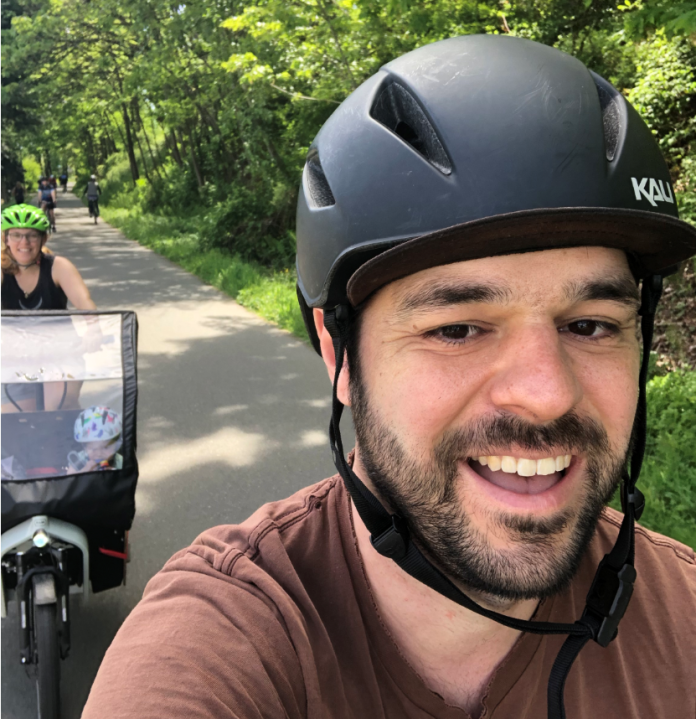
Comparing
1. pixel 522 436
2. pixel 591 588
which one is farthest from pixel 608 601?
pixel 522 436

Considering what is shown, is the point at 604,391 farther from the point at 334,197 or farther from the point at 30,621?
the point at 30,621

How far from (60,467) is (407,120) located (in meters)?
2.20

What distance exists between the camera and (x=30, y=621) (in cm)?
288

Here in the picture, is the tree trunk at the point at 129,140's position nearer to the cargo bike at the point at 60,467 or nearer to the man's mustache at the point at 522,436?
the cargo bike at the point at 60,467

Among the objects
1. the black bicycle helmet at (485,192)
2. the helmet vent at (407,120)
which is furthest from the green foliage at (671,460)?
the helmet vent at (407,120)

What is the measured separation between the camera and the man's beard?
1.37 meters

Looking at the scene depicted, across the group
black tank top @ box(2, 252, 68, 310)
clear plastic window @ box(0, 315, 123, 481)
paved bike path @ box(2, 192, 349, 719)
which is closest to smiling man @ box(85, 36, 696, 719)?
clear plastic window @ box(0, 315, 123, 481)

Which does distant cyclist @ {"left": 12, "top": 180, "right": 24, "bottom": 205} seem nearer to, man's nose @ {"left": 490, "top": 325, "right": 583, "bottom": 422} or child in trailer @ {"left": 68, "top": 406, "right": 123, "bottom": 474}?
child in trailer @ {"left": 68, "top": 406, "right": 123, "bottom": 474}

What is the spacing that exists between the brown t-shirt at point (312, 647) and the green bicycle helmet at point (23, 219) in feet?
12.8

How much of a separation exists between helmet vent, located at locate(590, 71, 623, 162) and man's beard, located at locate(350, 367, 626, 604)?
0.67 m

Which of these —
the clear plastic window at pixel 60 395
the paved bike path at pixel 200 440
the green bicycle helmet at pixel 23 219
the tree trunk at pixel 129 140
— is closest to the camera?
the clear plastic window at pixel 60 395

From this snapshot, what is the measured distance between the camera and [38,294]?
4.57 meters

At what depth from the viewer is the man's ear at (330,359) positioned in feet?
5.50

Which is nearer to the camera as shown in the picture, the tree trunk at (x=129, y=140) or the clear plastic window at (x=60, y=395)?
the clear plastic window at (x=60, y=395)
